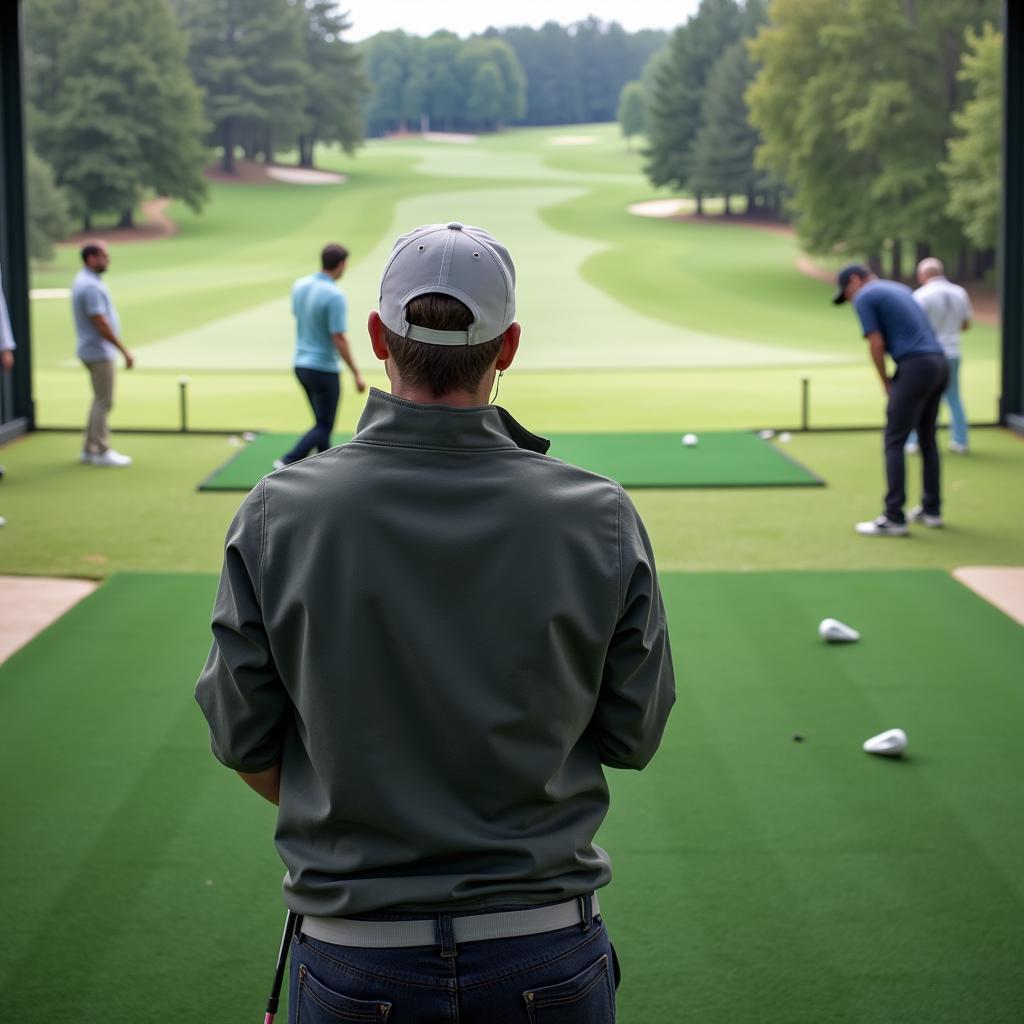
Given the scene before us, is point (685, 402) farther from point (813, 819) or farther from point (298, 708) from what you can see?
point (298, 708)

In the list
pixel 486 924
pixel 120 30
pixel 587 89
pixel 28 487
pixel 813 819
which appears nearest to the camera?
pixel 486 924

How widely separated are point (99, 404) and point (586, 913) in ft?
33.6

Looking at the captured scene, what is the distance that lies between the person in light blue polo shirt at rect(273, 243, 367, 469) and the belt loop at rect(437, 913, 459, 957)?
26.7 feet

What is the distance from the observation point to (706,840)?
4406 mm

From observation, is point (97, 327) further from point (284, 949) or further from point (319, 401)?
Answer: point (284, 949)

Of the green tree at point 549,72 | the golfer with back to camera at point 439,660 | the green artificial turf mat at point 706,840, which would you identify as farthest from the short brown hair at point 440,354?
the green tree at point 549,72

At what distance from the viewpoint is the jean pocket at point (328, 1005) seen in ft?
5.90

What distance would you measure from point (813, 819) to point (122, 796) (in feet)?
7.36

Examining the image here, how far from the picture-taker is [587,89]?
187 ft

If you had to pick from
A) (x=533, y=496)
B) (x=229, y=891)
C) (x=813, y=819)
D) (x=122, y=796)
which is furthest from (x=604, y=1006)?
(x=122, y=796)

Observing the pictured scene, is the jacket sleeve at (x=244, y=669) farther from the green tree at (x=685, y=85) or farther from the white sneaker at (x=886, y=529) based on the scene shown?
the green tree at (x=685, y=85)

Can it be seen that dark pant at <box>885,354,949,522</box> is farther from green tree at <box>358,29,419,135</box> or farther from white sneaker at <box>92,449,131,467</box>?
green tree at <box>358,29,419,135</box>

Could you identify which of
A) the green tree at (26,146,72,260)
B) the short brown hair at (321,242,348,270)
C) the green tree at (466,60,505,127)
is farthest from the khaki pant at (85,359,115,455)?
the green tree at (466,60,505,127)

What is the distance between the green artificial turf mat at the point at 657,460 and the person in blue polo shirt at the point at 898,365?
73.0 inches
